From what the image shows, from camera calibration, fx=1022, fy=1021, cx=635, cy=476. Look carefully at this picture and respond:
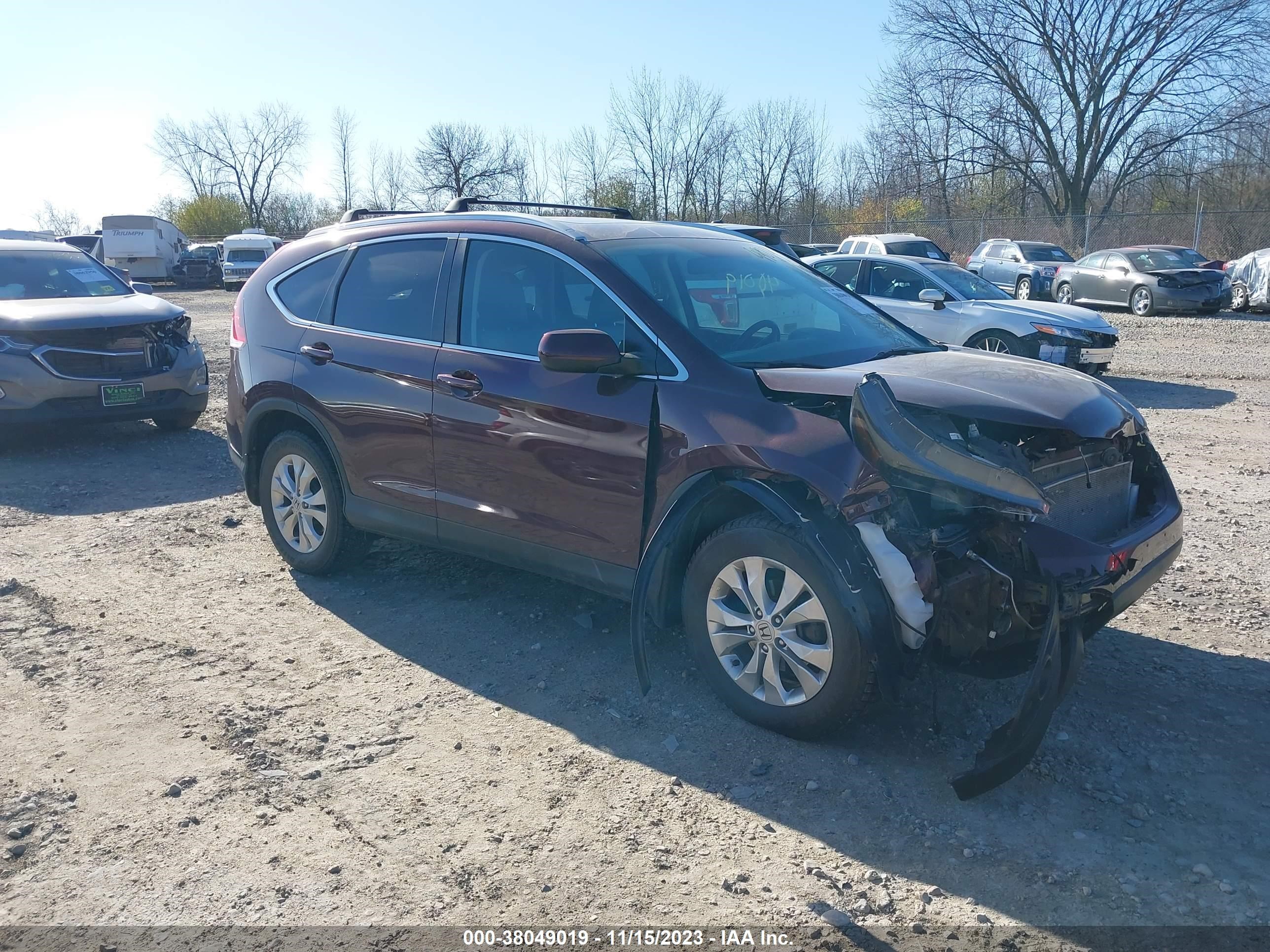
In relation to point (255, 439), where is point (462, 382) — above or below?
above

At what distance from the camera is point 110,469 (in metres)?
8.52

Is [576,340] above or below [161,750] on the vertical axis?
above

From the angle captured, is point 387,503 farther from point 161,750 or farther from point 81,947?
point 81,947

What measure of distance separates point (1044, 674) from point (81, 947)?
9.65 feet

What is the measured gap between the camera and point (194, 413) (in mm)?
9680

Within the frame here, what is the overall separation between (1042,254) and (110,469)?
2312 cm

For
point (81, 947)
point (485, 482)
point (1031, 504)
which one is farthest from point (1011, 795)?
point (81, 947)

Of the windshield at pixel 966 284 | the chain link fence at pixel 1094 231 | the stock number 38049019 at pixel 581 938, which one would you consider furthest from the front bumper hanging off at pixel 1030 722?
the chain link fence at pixel 1094 231

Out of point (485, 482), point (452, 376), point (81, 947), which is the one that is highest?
point (452, 376)

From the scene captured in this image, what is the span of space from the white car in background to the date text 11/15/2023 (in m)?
9.10

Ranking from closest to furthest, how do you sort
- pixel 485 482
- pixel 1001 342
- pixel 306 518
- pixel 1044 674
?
pixel 1044 674, pixel 485 482, pixel 306 518, pixel 1001 342

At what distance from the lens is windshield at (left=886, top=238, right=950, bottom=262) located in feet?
68.6

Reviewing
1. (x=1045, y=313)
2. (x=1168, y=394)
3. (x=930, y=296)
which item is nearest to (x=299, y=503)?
(x=930, y=296)

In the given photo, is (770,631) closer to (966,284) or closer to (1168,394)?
(1168,394)
